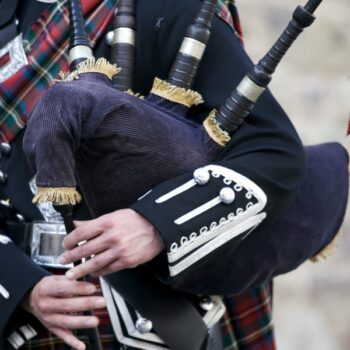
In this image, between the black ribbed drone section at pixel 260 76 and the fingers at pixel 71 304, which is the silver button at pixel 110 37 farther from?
the fingers at pixel 71 304

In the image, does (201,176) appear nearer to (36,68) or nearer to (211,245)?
(211,245)

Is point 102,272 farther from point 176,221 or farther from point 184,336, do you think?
point 184,336

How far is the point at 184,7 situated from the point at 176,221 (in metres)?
0.40

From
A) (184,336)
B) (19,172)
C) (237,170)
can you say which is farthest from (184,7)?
(184,336)

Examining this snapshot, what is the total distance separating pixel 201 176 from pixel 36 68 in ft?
1.50

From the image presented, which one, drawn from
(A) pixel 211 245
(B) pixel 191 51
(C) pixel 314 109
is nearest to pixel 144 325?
(A) pixel 211 245

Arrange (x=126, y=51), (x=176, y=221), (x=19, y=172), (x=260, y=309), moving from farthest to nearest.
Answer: (x=260, y=309), (x=19, y=172), (x=126, y=51), (x=176, y=221)

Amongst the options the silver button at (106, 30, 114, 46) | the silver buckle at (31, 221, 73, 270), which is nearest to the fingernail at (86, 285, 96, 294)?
the silver buckle at (31, 221, 73, 270)

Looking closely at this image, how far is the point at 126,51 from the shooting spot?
6.02ft

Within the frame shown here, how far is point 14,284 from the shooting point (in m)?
1.92

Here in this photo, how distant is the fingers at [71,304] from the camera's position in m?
1.76

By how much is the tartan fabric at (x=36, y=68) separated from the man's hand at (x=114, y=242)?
386 mm

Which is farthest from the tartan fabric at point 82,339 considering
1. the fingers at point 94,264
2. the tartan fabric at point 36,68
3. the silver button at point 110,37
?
the silver button at point 110,37

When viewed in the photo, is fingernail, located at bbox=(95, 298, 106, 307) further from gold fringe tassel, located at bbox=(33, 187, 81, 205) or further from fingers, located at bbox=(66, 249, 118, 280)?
gold fringe tassel, located at bbox=(33, 187, 81, 205)
